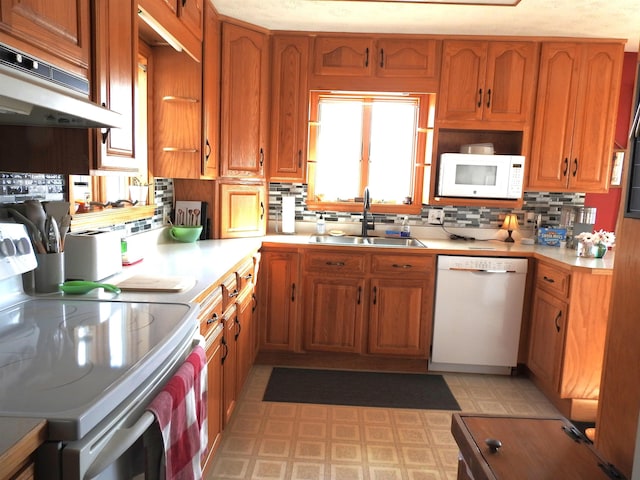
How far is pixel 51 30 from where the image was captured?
119 centimetres

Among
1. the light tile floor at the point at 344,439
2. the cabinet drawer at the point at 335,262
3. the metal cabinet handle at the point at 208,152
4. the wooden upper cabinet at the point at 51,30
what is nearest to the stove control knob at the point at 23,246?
the wooden upper cabinet at the point at 51,30

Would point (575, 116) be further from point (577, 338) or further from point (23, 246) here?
point (23, 246)

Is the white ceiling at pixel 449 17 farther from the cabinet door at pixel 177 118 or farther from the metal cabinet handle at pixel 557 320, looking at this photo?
the metal cabinet handle at pixel 557 320

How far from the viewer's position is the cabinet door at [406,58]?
10.4 feet

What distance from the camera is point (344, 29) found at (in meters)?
3.12

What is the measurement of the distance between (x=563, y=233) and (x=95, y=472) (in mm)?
3347

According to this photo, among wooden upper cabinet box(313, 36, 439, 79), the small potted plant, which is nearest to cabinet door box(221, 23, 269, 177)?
wooden upper cabinet box(313, 36, 439, 79)

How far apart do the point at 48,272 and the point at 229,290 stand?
79cm

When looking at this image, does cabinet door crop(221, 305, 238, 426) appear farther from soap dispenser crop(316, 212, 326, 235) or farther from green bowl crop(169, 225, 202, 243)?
soap dispenser crop(316, 212, 326, 235)

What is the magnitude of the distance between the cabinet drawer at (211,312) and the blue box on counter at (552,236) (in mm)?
2491

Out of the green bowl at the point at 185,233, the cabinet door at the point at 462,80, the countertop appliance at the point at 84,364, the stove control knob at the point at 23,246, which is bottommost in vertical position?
the countertop appliance at the point at 84,364

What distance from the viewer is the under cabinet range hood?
0.91m

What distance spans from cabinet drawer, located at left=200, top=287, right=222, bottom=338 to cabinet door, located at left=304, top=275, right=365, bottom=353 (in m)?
1.18

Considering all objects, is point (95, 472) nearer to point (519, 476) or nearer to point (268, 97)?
point (519, 476)
